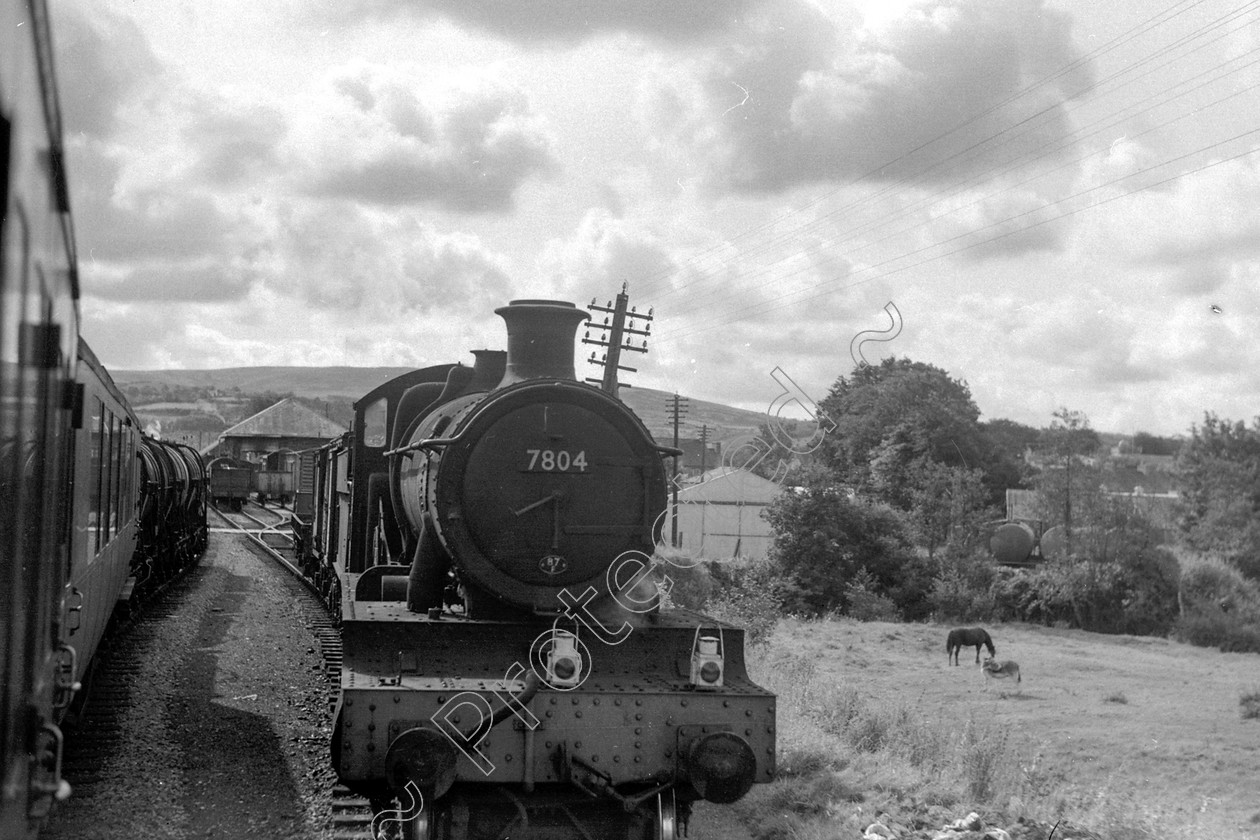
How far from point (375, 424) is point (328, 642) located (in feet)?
11.6

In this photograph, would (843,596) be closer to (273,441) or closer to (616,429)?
(616,429)

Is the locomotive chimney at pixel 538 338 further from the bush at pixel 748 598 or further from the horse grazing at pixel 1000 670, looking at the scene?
the horse grazing at pixel 1000 670

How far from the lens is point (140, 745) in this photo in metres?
8.62

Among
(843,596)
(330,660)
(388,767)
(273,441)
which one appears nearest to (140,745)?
(330,660)

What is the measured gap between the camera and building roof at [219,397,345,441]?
6488cm

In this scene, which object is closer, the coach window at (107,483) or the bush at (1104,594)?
the coach window at (107,483)

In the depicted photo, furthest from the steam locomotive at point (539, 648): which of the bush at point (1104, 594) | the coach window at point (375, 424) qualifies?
the bush at point (1104, 594)

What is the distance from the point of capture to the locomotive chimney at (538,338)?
23.1ft

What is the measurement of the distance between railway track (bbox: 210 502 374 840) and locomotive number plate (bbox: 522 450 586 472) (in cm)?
233

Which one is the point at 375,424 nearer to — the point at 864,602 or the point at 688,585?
the point at 688,585

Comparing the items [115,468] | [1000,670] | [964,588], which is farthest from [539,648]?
[964,588]

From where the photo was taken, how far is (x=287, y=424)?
6712 centimetres

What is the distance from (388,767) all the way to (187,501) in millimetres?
19473

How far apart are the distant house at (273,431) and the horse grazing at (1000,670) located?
119 feet
